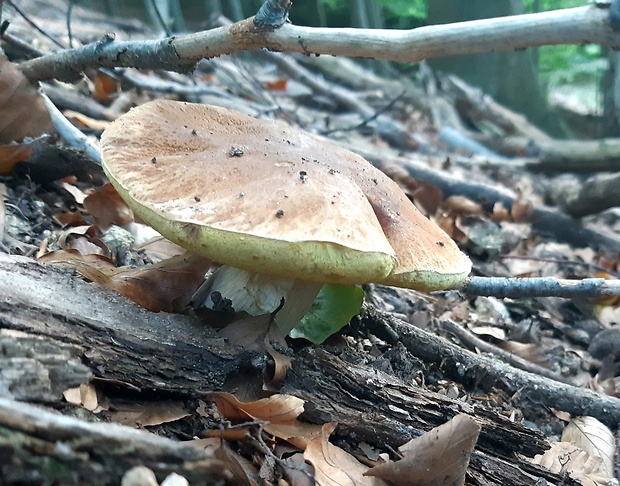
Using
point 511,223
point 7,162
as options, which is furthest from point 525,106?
point 7,162

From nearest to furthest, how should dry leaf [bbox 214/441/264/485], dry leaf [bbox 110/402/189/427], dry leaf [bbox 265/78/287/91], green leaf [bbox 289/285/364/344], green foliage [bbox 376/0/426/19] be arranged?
dry leaf [bbox 214/441/264/485] < dry leaf [bbox 110/402/189/427] < green leaf [bbox 289/285/364/344] < dry leaf [bbox 265/78/287/91] < green foliage [bbox 376/0/426/19]

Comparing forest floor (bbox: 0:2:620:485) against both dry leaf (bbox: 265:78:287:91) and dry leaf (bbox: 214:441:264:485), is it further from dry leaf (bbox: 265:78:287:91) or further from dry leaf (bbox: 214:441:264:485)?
dry leaf (bbox: 265:78:287:91)

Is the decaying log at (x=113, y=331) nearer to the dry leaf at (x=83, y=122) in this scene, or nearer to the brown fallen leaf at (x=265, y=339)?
the brown fallen leaf at (x=265, y=339)

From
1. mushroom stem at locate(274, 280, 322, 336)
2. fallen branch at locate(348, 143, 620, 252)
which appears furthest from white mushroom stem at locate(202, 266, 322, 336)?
fallen branch at locate(348, 143, 620, 252)

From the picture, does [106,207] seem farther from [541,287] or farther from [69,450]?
[541,287]

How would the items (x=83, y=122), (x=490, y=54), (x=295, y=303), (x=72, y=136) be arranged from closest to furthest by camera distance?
(x=295, y=303)
(x=72, y=136)
(x=83, y=122)
(x=490, y=54)

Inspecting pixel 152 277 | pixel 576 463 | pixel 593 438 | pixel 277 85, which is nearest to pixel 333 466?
pixel 152 277

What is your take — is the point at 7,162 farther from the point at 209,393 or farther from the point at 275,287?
the point at 209,393
